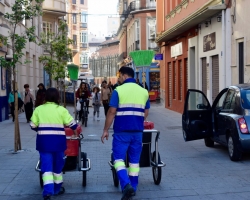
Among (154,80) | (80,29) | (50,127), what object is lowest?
(50,127)

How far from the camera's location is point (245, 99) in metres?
10.5

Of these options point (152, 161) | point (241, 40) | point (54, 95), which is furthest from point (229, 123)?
point (241, 40)

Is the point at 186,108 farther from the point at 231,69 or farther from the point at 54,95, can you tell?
the point at 231,69

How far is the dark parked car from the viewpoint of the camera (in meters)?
10.2

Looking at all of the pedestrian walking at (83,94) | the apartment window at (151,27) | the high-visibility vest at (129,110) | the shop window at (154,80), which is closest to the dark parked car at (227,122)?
the high-visibility vest at (129,110)

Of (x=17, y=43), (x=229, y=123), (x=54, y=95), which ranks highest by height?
(x=17, y=43)

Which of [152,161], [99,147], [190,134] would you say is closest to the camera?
[152,161]

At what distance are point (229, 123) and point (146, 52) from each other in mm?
10945

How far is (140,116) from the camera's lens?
23.7ft

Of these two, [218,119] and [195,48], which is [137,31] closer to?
[195,48]

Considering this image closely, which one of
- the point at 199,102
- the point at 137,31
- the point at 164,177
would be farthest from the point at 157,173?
the point at 137,31

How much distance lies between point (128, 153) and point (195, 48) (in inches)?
657

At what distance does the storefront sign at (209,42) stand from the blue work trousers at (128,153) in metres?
13.4

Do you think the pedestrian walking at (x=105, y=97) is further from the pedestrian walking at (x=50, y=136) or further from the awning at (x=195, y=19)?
the pedestrian walking at (x=50, y=136)
